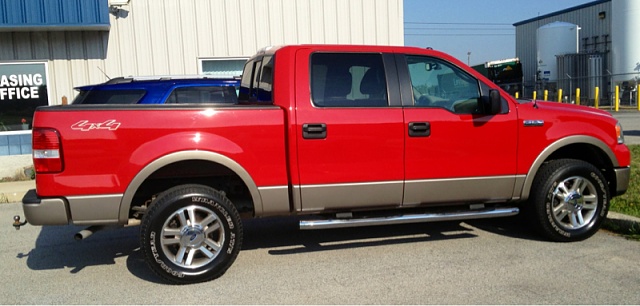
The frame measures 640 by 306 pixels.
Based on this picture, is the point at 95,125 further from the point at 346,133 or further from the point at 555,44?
the point at 555,44

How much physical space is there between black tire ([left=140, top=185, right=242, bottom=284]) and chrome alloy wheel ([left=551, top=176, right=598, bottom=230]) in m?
3.12

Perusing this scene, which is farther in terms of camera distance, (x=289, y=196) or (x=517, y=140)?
(x=517, y=140)

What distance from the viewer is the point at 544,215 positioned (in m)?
5.52

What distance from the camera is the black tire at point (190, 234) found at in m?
4.64

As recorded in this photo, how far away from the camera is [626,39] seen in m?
28.5

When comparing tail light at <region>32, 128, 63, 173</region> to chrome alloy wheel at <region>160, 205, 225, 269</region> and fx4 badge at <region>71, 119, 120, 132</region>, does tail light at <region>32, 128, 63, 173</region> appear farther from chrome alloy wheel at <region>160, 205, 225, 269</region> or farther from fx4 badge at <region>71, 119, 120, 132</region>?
chrome alloy wheel at <region>160, 205, 225, 269</region>

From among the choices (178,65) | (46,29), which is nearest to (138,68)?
(178,65)

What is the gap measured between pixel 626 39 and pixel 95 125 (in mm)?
29950

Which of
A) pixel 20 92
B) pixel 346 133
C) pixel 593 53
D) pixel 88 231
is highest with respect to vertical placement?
pixel 593 53

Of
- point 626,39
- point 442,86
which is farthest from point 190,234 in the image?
point 626,39

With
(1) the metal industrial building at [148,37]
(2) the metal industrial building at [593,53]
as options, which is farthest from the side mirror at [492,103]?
(2) the metal industrial building at [593,53]

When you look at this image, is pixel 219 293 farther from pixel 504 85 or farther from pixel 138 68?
pixel 504 85

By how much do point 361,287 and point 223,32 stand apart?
9.06 m

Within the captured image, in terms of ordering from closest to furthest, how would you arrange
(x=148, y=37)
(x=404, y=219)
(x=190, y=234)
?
→ (x=190, y=234) < (x=404, y=219) < (x=148, y=37)
